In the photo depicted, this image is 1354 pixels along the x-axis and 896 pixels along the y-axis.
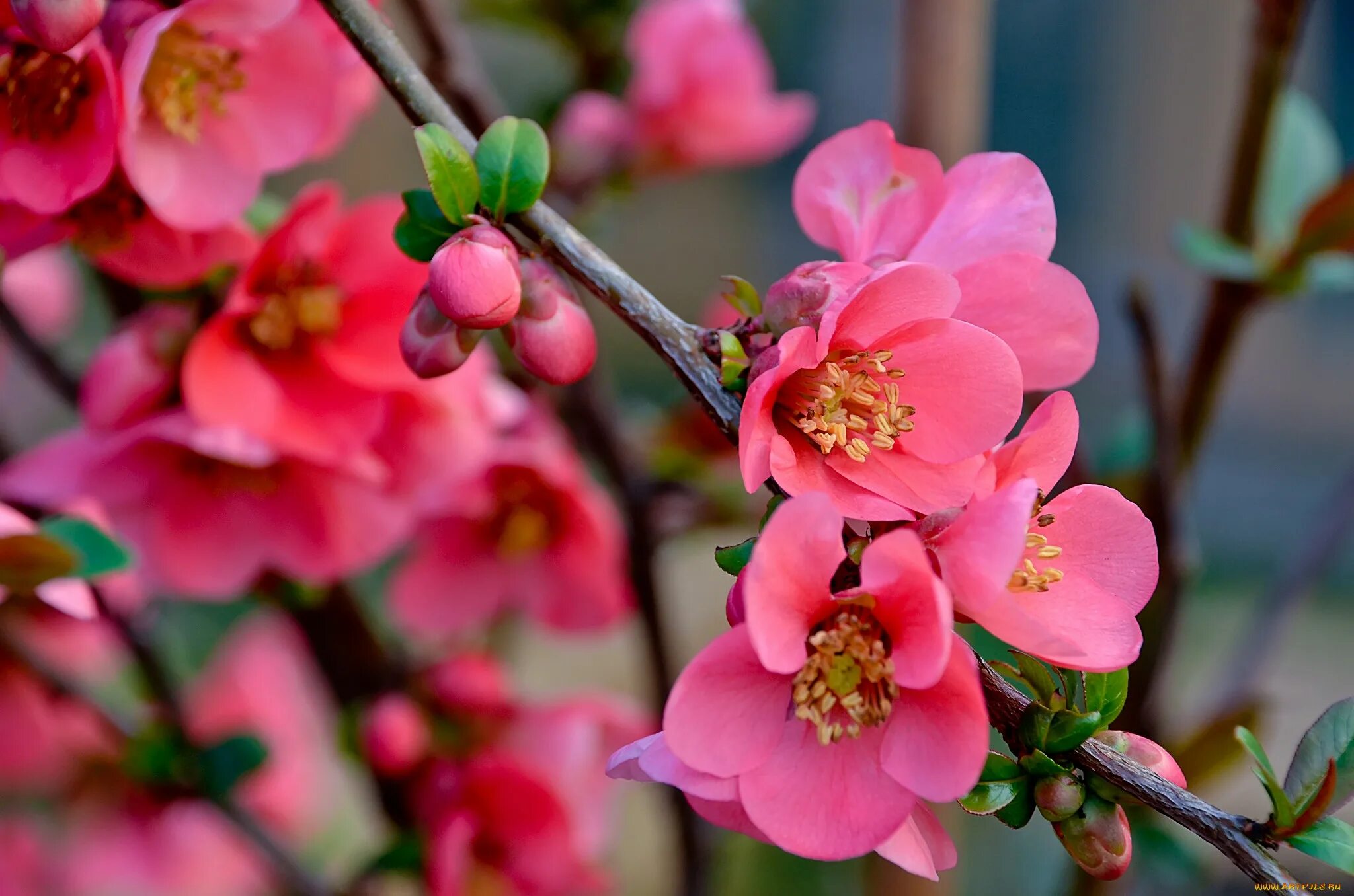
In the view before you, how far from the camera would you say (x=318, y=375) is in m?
0.52

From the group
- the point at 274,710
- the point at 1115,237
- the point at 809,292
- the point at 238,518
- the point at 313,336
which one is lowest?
the point at 1115,237

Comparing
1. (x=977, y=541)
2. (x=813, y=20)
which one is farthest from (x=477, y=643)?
(x=813, y=20)

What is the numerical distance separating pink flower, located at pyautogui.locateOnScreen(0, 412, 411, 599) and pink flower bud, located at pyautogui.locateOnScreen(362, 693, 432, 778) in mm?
116

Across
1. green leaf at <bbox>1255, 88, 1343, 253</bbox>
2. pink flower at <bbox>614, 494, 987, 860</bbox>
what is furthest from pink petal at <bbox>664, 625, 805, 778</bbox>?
green leaf at <bbox>1255, 88, 1343, 253</bbox>

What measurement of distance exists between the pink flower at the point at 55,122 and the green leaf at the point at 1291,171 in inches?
22.7

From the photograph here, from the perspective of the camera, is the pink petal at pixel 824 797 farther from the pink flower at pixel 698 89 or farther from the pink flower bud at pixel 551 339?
the pink flower at pixel 698 89

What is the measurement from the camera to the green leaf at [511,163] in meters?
0.33

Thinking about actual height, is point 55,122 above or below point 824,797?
above

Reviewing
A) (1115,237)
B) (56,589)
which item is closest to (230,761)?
(56,589)

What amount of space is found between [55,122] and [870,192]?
0.90 feet

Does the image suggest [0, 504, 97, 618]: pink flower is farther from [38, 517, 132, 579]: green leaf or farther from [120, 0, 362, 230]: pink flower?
[120, 0, 362, 230]: pink flower

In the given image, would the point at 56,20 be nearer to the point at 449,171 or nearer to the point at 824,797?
the point at 449,171

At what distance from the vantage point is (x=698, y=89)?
2.69ft

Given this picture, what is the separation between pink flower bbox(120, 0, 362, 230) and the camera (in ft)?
1.36
